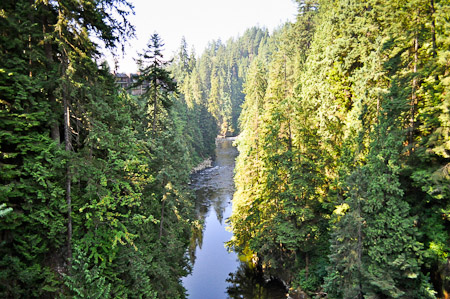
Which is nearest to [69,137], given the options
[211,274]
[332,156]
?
[332,156]

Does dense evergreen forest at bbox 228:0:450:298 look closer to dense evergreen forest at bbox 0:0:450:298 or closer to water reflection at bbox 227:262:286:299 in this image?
dense evergreen forest at bbox 0:0:450:298

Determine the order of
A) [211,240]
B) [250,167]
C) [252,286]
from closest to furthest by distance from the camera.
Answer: [252,286], [250,167], [211,240]

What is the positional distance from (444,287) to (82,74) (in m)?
17.1

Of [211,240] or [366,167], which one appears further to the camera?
[211,240]

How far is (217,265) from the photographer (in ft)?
90.0

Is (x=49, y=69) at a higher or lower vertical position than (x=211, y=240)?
higher

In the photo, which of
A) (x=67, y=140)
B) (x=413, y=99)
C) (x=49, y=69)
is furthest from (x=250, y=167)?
(x=49, y=69)

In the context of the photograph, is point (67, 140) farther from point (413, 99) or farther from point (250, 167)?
point (250, 167)

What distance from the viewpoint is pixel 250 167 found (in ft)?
83.9

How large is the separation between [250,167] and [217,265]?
409 inches

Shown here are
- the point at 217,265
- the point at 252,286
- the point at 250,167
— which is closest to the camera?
the point at 252,286

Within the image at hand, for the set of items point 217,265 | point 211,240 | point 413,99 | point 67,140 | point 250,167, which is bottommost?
point 217,265

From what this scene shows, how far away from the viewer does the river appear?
22828 millimetres

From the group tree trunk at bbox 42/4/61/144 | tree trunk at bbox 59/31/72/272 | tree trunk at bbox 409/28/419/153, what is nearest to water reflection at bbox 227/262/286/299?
tree trunk at bbox 409/28/419/153
